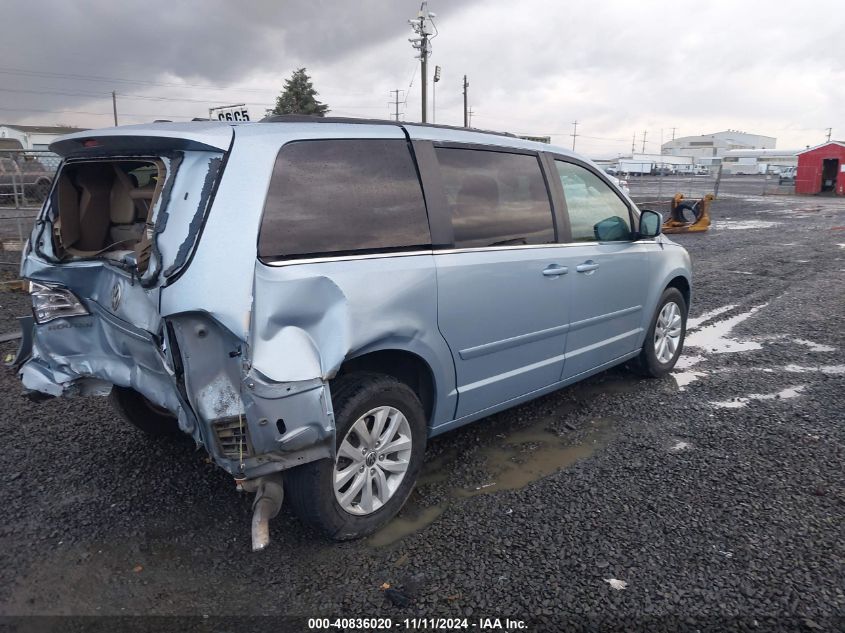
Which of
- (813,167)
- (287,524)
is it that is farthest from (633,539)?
(813,167)

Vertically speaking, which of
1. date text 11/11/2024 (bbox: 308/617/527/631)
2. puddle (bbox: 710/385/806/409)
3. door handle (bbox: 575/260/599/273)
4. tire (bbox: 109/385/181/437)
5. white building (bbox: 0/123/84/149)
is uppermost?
white building (bbox: 0/123/84/149)

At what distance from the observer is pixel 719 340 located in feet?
21.5

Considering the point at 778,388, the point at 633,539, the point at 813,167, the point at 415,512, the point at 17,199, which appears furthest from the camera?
the point at 813,167

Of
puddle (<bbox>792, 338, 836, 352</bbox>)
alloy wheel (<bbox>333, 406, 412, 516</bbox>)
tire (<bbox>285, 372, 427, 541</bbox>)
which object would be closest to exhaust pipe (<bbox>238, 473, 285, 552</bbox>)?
tire (<bbox>285, 372, 427, 541</bbox>)

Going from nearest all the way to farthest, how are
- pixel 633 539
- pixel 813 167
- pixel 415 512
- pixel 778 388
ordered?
pixel 633 539 → pixel 415 512 → pixel 778 388 → pixel 813 167

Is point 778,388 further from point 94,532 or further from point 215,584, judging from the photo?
point 94,532

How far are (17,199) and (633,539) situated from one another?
30.6 ft

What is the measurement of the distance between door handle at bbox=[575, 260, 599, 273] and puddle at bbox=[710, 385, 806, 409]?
1.53 metres

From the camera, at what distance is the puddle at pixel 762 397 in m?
4.72

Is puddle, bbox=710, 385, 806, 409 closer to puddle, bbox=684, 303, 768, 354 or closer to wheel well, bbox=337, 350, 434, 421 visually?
puddle, bbox=684, 303, 768, 354

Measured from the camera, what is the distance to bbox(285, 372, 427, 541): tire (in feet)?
9.16

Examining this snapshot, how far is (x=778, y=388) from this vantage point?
5078 mm

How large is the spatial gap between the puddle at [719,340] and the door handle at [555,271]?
2.96 metres

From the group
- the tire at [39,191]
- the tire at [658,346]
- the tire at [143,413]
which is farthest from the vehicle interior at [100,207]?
the tire at [39,191]
